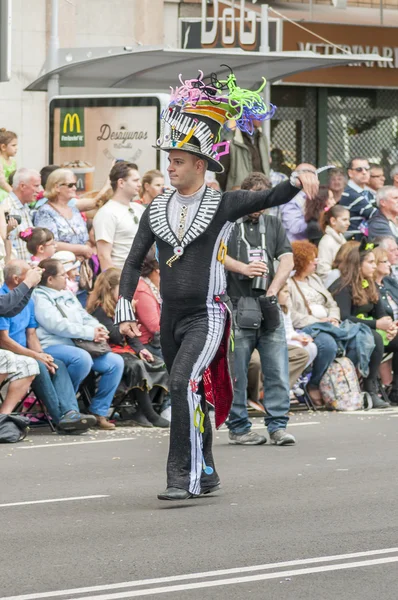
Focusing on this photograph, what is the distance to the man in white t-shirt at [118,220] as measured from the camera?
14.2m

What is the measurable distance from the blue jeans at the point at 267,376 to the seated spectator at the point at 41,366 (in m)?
1.39

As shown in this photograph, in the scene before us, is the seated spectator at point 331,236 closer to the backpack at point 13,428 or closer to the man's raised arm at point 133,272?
the backpack at point 13,428

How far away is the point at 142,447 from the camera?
1168cm

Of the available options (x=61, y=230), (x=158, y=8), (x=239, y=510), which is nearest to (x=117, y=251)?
(x=61, y=230)

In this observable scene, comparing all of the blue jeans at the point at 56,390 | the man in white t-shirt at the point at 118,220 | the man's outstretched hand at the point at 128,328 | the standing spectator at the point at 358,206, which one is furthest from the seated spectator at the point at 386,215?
the man's outstretched hand at the point at 128,328

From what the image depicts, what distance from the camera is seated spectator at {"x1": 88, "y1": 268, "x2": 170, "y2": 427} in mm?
13211

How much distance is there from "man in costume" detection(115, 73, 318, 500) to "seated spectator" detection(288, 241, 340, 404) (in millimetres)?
5694

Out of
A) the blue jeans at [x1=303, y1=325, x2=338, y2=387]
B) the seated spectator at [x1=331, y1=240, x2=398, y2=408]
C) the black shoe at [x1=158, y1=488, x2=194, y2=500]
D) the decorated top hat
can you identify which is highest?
the decorated top hat

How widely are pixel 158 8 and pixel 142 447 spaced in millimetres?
13687

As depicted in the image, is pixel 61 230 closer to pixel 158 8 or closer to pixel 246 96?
pixel 246 96

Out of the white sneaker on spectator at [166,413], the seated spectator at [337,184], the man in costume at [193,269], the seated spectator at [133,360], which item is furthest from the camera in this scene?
the seated spectator at [337,184]

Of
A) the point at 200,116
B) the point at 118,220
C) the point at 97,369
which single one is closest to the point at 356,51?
the point at 118,220

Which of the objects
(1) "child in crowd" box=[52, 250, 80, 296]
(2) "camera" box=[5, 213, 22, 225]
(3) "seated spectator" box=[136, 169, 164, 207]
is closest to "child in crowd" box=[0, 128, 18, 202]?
(2) "camera" box=[5, 213, 22, 225]

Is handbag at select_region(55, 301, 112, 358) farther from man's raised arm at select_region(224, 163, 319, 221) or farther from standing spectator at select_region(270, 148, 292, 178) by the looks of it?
standing spectator at select_region(270, 148, 292, 178)
